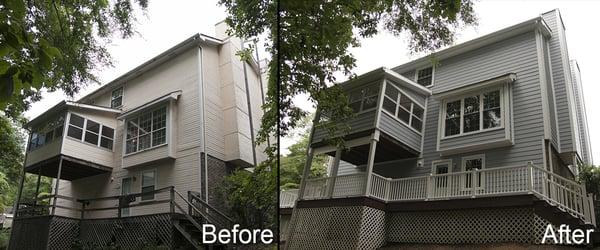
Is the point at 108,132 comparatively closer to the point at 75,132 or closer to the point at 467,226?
the point at 75,132

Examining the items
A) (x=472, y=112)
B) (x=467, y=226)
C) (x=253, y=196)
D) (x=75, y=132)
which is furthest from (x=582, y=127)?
(x=75, y=132)

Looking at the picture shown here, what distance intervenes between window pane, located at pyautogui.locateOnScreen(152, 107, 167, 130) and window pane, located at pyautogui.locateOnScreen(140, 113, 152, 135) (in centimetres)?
2

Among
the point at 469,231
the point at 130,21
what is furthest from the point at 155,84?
the point at 469,231

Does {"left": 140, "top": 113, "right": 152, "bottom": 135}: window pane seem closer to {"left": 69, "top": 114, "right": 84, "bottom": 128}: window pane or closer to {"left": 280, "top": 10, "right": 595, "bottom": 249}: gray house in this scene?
{"left": 69, "top": 114, "right": 84, "bottom": 128}: window pane

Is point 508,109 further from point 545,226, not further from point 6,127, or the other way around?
point 6,127

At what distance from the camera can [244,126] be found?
0.99 meters

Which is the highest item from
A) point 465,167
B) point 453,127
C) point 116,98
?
point 453,127

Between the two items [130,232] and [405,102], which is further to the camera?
[405,102]

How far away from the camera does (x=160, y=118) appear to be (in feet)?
3.29

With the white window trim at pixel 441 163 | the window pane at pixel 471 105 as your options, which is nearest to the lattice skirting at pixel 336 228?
the white window trim at pixel 441 163

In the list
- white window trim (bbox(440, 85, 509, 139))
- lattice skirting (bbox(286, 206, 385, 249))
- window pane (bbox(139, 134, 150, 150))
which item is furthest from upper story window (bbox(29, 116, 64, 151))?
white window trim (bbox(440, 85, 509, 139))

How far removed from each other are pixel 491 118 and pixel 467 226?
196 cm

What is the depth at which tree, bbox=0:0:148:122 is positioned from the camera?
3.13 feet

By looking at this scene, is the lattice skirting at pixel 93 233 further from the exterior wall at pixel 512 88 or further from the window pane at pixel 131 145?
the exterior wall at pixel 512 88
